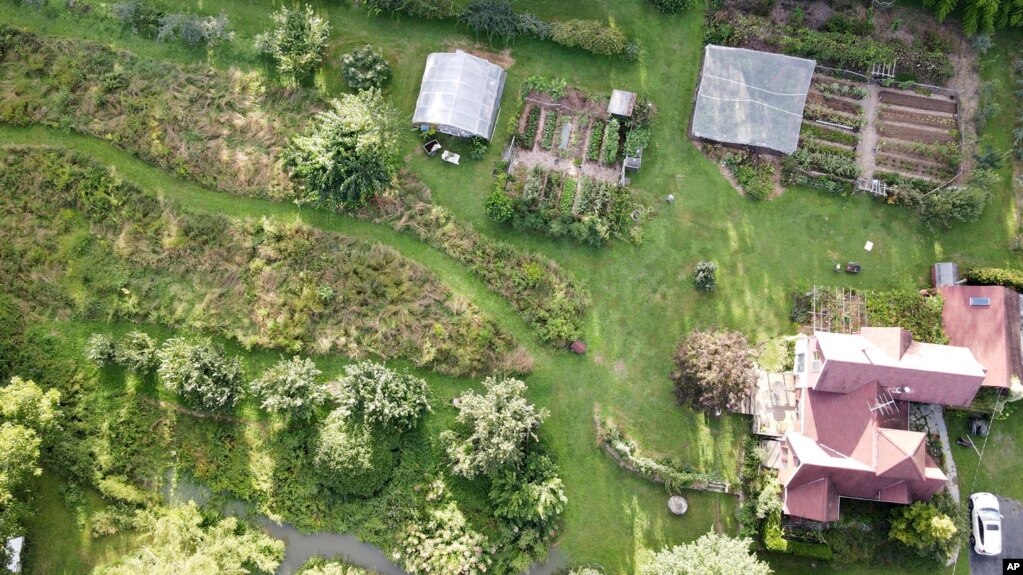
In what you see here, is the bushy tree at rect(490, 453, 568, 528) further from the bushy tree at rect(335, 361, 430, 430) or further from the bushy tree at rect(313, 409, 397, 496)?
the bushy tree at rect(313, 409, 397, 496)

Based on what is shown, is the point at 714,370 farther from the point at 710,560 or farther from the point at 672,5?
the point at 672,5

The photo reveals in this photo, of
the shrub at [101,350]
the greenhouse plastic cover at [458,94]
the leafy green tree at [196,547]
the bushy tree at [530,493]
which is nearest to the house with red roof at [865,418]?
the bushy tree at [530,493]

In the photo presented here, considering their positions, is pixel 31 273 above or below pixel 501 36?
below

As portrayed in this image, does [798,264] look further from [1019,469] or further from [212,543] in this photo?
[212,543]

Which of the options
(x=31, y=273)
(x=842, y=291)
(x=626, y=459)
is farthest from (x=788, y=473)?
(x=31, y=273)

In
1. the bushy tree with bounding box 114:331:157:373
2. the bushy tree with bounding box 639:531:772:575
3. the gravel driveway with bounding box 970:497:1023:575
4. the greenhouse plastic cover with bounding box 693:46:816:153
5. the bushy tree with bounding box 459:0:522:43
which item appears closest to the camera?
the bushy tree with bounding box 639:531:772:575

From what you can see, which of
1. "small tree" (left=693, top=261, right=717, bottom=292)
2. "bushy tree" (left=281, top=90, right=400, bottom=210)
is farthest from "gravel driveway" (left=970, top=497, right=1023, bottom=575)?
"bushy tree" (left=281, top=90, right=400, bottom=210)

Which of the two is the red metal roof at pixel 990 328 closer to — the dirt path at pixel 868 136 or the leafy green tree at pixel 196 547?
the dirt path at pixel 868 136
